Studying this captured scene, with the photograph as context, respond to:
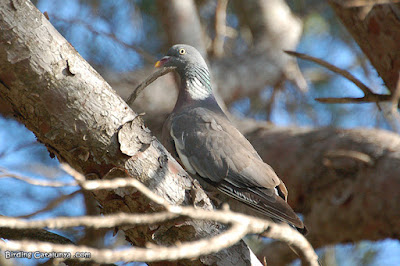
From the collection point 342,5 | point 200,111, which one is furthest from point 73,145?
point 342,5

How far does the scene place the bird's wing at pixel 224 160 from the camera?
88.7 inches

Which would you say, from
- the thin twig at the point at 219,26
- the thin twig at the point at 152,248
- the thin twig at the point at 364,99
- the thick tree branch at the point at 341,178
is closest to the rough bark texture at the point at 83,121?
the thin twig at the point at 152,248

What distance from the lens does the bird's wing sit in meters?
2.25

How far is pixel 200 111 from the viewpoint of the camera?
259 centimetres

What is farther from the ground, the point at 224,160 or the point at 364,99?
the point at 364,99

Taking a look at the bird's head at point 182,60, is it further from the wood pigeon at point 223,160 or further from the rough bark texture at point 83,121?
the rough bark texture at point 83,121

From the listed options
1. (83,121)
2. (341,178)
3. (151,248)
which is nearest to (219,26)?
(341,178)

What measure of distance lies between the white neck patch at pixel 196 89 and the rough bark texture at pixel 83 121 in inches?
48.1

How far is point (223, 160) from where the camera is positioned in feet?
7.80

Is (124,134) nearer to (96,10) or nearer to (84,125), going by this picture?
(84,125)

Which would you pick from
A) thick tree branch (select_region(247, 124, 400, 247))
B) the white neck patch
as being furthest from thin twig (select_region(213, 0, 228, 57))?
the white neck patch

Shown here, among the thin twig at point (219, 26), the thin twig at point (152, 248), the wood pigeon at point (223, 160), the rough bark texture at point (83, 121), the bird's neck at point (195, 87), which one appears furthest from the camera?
the thin twig at point (219, 26)

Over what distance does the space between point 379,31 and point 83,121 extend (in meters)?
1.75

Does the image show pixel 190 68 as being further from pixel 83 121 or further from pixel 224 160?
pixel 83 121
